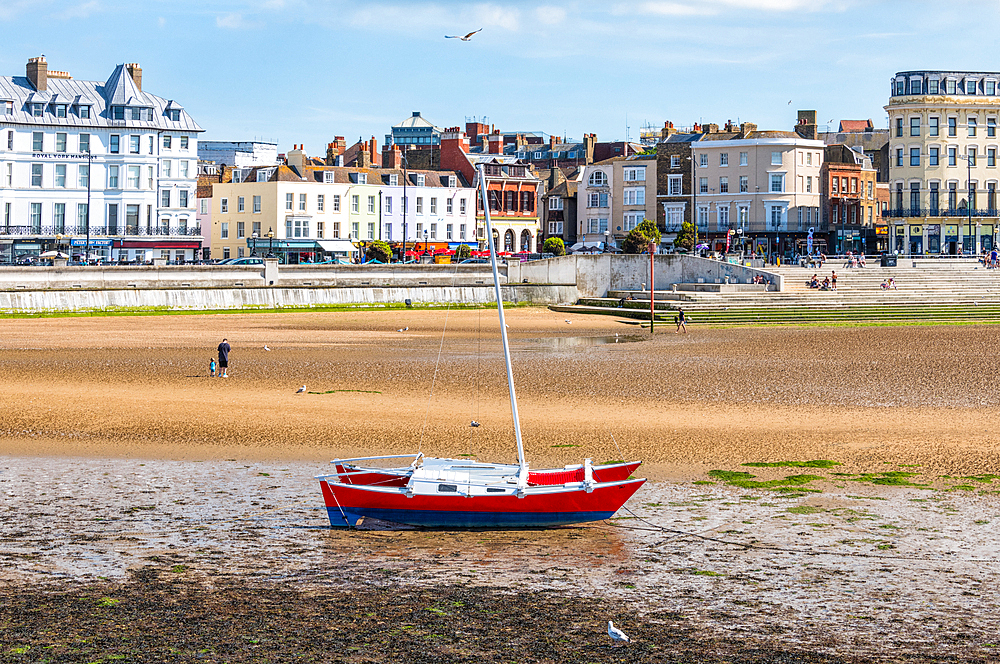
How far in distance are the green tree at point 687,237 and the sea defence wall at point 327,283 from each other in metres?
12.3

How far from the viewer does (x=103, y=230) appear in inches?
3029

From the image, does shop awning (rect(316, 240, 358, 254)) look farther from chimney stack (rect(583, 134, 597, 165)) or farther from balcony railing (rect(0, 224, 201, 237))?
chimney stack (rect(583, 134, 597, 165))

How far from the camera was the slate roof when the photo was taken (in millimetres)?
76000

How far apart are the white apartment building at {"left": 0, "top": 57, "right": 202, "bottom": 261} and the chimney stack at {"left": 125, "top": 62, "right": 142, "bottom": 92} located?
0.07 metres

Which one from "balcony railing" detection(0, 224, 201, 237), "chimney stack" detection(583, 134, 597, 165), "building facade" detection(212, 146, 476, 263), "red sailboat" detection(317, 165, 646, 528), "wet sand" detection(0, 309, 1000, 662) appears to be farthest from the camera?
"chimney stack" detection(583, 134, 597, 165)

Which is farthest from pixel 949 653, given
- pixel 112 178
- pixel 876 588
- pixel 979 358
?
pixel 112 178

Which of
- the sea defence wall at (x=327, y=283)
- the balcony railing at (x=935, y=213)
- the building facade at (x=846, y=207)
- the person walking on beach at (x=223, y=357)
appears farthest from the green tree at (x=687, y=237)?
the person walking on beach at (x=223, y=357)

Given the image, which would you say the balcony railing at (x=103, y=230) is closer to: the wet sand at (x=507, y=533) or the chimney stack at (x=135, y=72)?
the chimney stack at (x=135, y=72)

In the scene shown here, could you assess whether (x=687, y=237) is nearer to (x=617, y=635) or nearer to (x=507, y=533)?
(x=507, y=533)

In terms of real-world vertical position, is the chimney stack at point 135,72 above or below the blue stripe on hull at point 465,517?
above

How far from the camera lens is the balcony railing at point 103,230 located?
73.8 m

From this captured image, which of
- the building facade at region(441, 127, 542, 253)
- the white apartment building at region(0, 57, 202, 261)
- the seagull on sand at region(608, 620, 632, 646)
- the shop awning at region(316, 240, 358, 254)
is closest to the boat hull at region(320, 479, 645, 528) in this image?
the seagull on sand at region(608, 620, 632, 646)

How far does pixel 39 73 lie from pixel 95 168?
7324 mm

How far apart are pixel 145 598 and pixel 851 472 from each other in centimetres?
1254
